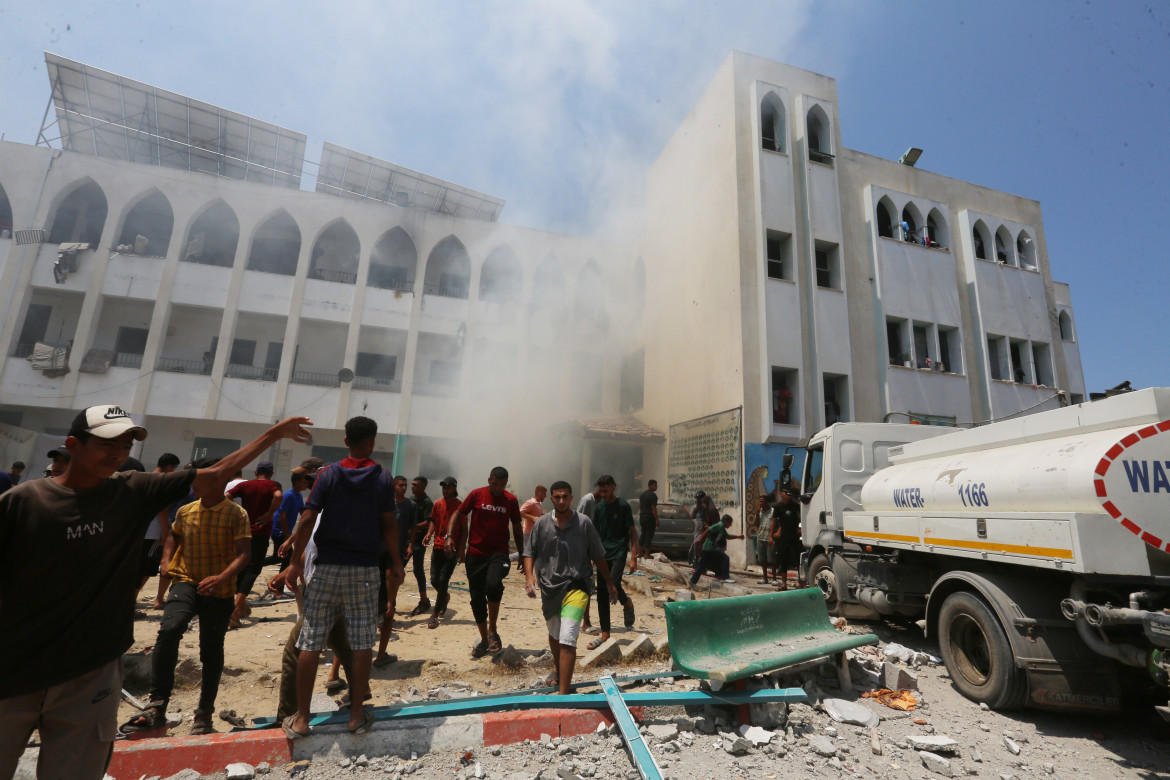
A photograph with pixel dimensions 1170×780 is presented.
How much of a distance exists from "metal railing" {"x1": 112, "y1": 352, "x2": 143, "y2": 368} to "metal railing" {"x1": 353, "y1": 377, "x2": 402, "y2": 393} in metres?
5.74

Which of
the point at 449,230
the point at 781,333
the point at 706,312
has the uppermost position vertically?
the point at 449,230

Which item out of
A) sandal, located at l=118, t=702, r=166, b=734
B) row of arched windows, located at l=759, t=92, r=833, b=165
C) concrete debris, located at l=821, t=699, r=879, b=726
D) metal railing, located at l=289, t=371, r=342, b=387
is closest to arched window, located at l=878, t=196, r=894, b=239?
row of arched windows, located at l=759, t=92, r=833, b=165

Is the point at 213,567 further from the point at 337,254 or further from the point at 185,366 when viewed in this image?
the point at 337,254

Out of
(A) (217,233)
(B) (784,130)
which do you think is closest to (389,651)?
(B) (784,130)

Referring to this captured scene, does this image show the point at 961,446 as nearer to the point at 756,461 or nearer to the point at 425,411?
the point at 756,461

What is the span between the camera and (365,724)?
9.30ft

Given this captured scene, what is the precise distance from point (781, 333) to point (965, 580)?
9.43 metres

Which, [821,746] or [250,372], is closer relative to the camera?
[821,746]

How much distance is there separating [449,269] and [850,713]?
55.2ft

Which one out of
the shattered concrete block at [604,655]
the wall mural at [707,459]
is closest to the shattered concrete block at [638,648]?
the shattered concrete block at [604,655]

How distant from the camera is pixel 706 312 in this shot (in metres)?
14.2

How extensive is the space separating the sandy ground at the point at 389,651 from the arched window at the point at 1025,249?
60.4 ft

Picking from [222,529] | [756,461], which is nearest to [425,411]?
[756,461]

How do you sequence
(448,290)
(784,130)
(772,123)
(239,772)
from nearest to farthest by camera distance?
(239,772)
(784,130)
(772,123)
(448,290)
